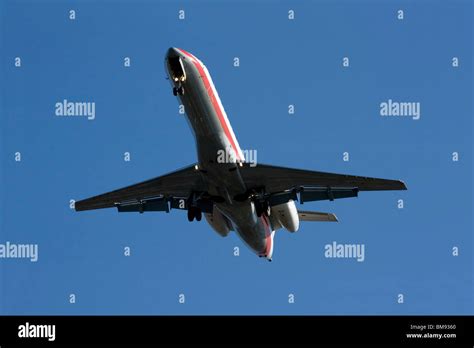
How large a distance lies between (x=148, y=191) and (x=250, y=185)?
15.4ft

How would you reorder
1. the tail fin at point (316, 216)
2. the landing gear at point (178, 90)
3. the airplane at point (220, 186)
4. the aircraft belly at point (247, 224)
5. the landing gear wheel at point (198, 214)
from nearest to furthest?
the landing gear at point (178, 90)
the airplane at point (220, 186)
the aircraft belly at point (247, 224)
the landing gear wheel at point (198, 214)
the tail fin at point (316, 216)

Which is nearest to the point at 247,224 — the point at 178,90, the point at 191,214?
the point at 191,214

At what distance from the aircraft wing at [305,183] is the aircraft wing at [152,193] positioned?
222 centimetres

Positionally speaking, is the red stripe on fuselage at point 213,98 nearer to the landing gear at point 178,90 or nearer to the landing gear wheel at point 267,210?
Answer: the landing gear at point 178,90

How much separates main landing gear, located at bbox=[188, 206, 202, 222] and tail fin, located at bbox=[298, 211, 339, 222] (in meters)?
6.24

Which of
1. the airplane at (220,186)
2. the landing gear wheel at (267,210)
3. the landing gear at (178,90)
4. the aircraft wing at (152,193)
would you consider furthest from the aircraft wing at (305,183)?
the landing gear at (178,90)

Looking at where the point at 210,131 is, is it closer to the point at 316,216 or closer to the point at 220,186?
the point at 220,186

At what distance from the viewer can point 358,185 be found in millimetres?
32250

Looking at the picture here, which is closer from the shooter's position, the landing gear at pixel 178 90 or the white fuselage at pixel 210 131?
the landing gear at pixel 178 90

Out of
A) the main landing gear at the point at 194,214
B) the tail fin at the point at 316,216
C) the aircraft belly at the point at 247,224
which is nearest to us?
the aircraft belly at the point at 247,224

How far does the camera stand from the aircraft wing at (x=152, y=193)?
3194cm

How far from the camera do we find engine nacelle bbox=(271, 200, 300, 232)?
3378cm

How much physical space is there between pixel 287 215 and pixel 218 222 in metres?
3.06

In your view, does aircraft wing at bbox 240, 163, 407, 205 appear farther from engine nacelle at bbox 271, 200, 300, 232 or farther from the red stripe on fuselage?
the red stripe on fuselage
